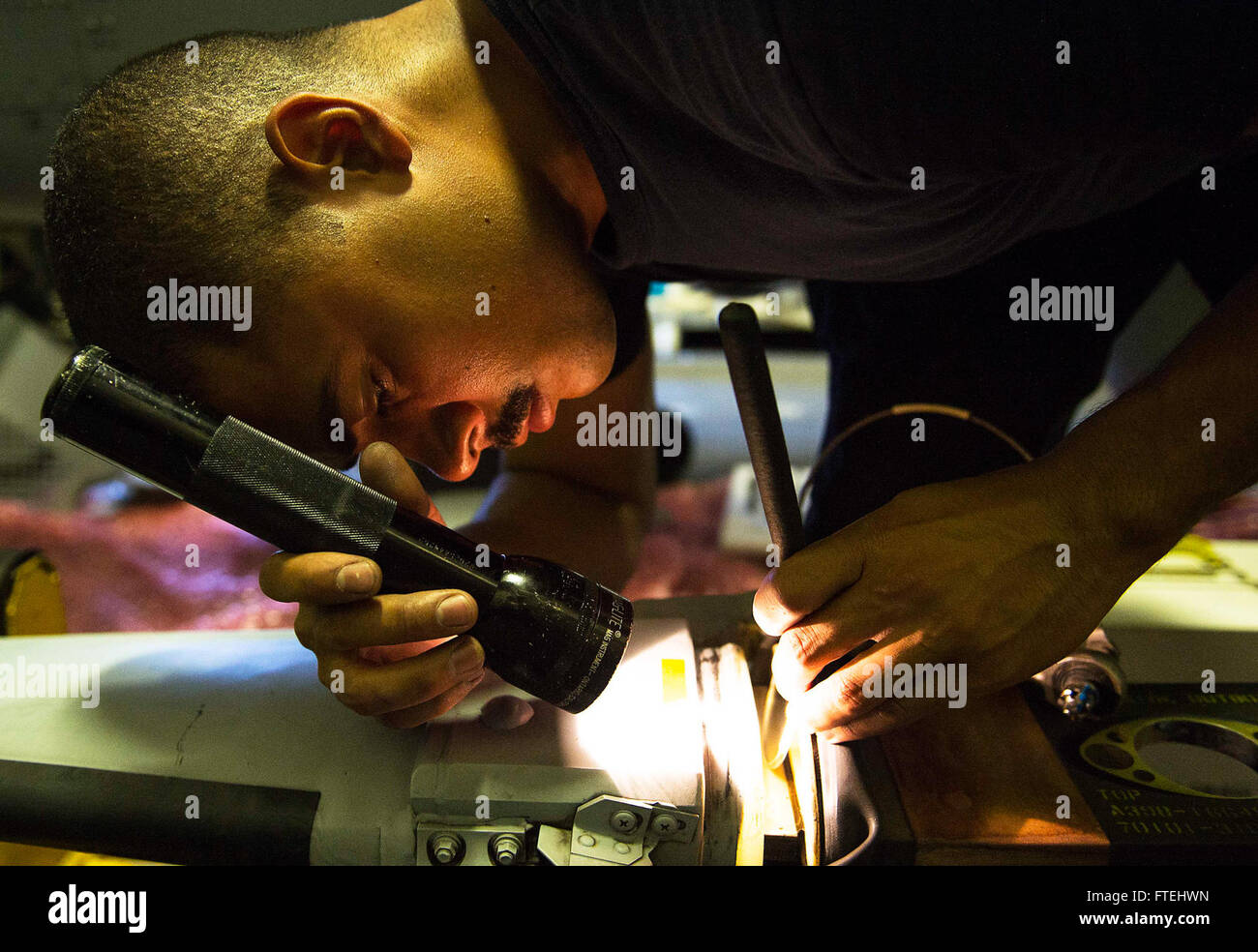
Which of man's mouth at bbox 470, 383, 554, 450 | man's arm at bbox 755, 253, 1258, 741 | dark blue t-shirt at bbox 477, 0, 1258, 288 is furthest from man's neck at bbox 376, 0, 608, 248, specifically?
man's arm at bbox 755, 253, 1258, 741

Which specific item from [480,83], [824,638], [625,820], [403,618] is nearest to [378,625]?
[403,618]

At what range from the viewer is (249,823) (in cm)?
70

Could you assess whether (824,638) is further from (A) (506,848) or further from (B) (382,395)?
(B) (382,395)

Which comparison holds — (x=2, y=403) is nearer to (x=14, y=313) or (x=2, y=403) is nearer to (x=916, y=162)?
(x=14, y=313)

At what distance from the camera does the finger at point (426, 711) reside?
0.73 m

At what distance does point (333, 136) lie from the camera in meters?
0.76

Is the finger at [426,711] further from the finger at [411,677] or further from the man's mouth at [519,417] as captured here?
the man's mouth at [519,417]

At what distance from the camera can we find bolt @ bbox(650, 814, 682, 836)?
0.65m

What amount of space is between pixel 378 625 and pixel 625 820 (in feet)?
0.75
